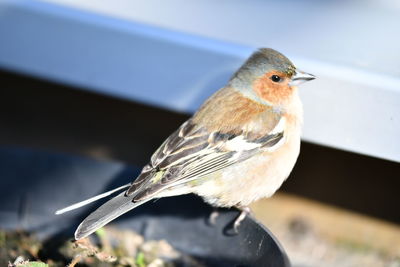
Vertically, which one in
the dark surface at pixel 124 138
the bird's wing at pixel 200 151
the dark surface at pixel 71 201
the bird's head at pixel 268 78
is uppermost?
the bird's head at pixel 268 78

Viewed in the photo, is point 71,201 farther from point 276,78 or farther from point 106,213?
point 276,78

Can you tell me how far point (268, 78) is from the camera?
381cm

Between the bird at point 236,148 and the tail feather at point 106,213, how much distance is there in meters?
0.09

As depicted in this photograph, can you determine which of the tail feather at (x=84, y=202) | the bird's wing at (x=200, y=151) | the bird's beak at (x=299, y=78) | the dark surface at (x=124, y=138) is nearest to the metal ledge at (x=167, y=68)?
the bird's beak at (x=299, y=78)

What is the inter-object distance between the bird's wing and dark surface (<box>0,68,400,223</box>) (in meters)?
1.63

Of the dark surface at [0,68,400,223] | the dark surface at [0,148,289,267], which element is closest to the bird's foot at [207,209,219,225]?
the dark surface at [0,148,289,267]

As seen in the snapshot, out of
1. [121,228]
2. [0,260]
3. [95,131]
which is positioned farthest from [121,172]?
[95,131]

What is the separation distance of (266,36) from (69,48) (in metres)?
1.44

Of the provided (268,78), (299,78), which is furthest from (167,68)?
(299,78)

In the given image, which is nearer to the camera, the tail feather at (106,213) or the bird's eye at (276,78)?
the tail feather at (106,213)

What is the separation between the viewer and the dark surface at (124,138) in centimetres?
502

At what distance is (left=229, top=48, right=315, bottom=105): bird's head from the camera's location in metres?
3.71

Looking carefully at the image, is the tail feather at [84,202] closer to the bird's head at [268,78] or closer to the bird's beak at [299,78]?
the bird's head at [268,78]

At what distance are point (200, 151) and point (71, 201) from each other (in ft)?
2.37
